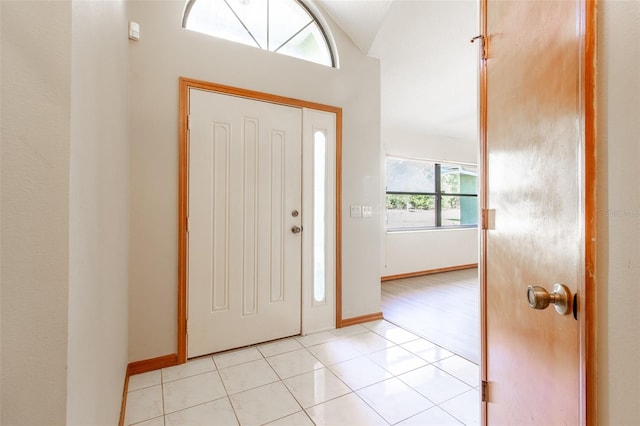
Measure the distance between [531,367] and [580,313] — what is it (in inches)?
14.3

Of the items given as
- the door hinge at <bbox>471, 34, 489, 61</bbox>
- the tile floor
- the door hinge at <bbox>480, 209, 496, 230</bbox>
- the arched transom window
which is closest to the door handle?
the door hinge at <bbox>480, 209, 496, 230</bbox>

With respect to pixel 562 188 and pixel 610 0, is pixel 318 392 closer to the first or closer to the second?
pixel 562 188

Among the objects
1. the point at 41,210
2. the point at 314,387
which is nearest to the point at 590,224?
the point at 41,210

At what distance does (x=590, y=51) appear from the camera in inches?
26.1

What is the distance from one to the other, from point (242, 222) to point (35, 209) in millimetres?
1843

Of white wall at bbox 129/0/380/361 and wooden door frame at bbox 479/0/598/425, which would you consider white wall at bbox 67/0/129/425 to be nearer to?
white wall at bbox 129/0/380/361

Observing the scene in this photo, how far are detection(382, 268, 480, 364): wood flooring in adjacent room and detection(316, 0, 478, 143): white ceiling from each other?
7.62 ft

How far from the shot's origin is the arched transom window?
2.29 m

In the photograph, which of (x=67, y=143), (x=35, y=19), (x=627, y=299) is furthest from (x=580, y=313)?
(x=35, y=19)

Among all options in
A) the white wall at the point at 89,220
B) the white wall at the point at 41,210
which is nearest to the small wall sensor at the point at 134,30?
the white wall at the point at 89,220

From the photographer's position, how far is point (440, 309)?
3336 mm

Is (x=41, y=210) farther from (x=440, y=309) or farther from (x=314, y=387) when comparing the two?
(x=440, y=309)

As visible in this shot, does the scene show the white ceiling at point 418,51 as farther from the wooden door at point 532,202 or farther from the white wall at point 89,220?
the white wall at point 89,220

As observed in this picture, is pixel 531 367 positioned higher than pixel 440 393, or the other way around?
pixel 531 367
